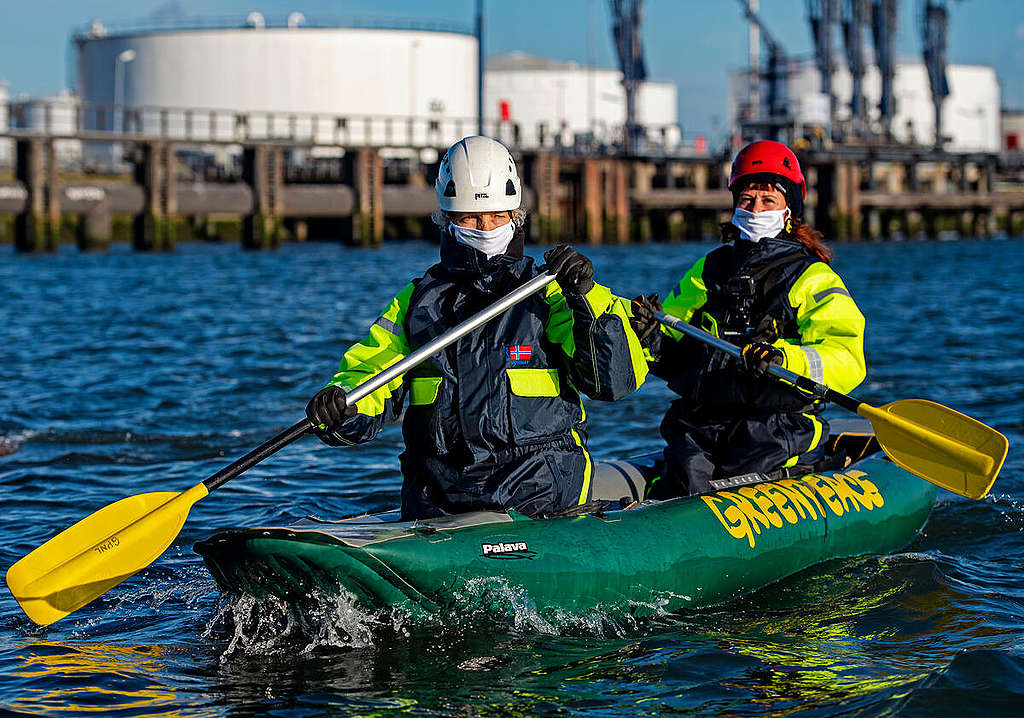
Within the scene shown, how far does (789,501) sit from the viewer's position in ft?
→ 19.5

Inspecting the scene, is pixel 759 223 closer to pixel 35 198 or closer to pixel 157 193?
pixel 35 198

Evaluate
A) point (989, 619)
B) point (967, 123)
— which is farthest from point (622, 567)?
point (967, 123)

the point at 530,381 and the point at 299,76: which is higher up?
the point at 299,76

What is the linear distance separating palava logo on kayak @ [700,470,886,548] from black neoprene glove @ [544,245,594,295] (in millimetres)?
1388

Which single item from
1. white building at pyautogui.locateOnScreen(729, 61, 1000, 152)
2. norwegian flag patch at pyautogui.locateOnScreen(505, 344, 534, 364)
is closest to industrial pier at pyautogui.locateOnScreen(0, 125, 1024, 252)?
white building at pyautogui.locateOnScreen(729, 61, 1000, 152)

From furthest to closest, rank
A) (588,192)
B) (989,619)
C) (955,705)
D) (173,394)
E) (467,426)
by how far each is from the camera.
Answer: (588,192), (173,394), (989,619), (467,426), (955,705)

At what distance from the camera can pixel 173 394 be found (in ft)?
37.4

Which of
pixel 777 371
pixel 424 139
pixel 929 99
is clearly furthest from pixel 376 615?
pixel 929 99

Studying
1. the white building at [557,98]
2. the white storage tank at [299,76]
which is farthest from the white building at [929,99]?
the white storage tank at [299,76]

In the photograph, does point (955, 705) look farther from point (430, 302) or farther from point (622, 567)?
point (430, 302)

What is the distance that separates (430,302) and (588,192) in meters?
31.8

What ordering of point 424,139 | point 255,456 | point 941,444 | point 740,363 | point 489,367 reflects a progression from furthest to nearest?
1. point 424,139
2. point 740,363
3. point 941,444
4. point 255,456
5. point 489,367

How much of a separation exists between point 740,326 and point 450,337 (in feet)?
6.02

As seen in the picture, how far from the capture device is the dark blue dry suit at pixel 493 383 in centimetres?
482
